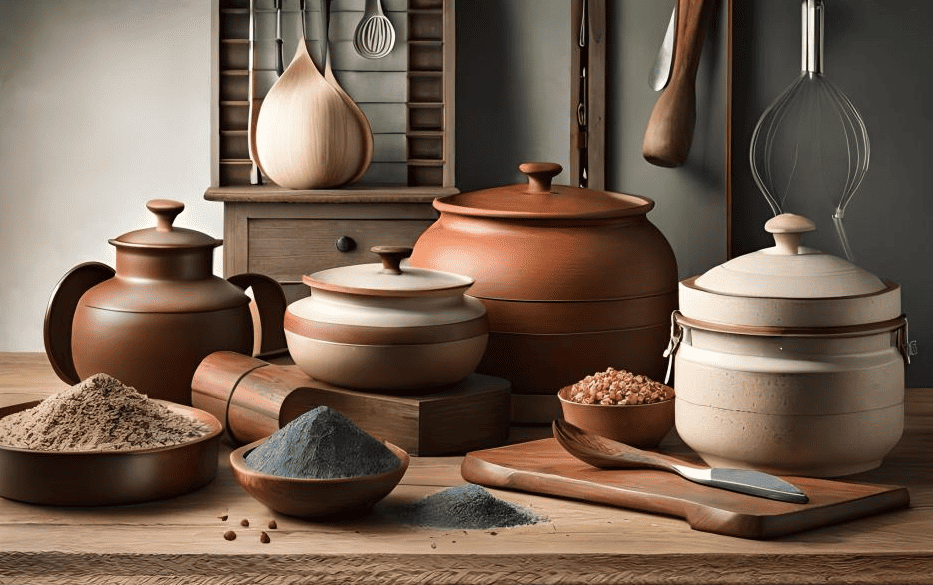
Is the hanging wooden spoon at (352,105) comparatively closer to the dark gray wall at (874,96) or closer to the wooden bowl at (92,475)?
the dark gray wall at (874,96)

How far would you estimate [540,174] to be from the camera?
4.37 ft

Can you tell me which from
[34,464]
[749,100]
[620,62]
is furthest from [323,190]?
[34,464]

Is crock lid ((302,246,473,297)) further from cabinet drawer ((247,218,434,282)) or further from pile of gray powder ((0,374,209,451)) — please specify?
cabinet drawer ((247,218,434,282))

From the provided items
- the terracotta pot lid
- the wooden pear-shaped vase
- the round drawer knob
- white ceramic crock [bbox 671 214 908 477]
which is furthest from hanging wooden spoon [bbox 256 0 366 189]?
white ceramic crock [bbox 671 214 908 477]

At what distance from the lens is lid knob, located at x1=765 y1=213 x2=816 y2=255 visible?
1047mm

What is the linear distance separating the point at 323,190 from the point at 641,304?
3.84ft

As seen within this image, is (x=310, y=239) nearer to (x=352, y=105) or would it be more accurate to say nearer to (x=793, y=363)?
(x=352, y=105)

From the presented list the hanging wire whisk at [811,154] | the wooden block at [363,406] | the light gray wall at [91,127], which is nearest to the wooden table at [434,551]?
the wooden block at [363,406]

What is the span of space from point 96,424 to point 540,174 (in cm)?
57

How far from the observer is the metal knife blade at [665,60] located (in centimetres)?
176

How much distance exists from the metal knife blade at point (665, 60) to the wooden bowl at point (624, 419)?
2.50ft

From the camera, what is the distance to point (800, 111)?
1678mm

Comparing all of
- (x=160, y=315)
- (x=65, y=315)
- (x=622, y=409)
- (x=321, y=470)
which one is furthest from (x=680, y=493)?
(x=65, y=315)

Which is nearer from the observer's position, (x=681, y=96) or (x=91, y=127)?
(x=681, y=96)
